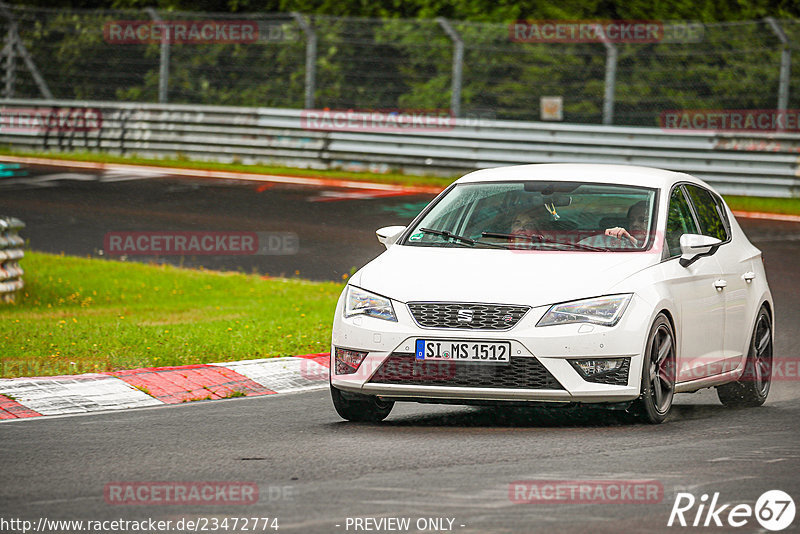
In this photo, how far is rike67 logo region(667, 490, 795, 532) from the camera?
6031 millimetres

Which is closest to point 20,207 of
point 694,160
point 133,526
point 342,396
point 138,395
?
point 694,160

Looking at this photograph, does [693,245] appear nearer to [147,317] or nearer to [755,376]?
[755,376]

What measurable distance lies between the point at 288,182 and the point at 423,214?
1607 cm

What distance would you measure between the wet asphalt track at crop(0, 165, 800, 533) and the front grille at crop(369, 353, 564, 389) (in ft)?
1.02

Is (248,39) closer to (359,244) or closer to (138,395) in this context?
(359,244)

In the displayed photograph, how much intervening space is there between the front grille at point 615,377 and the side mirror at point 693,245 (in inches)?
43.9

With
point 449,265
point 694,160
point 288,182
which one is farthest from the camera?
point 288,182

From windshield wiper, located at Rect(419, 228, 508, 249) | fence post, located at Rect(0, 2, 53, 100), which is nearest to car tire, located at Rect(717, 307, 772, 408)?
windshield wiper, located at Rect(419, 228, 508, 249)

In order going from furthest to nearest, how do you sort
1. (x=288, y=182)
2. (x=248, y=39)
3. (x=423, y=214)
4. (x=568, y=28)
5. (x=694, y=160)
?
(x=248, y=39)
(x=568, y=28)
(x=288, y=182)
(x=694, y=160)
(x=423, y=214)

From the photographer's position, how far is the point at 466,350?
7938 millimetres

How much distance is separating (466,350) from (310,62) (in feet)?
64.5

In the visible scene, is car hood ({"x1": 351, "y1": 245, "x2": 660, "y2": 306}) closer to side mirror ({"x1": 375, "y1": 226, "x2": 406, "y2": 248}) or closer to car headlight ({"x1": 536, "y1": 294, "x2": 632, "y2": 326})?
car headlight ({"x1": 536, "y1": 294, "x2": 632, "y2": 326})

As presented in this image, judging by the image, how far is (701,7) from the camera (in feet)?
99.7

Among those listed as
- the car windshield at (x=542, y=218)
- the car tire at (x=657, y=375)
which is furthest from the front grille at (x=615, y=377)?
the car windshield at (x=542, y=218)
